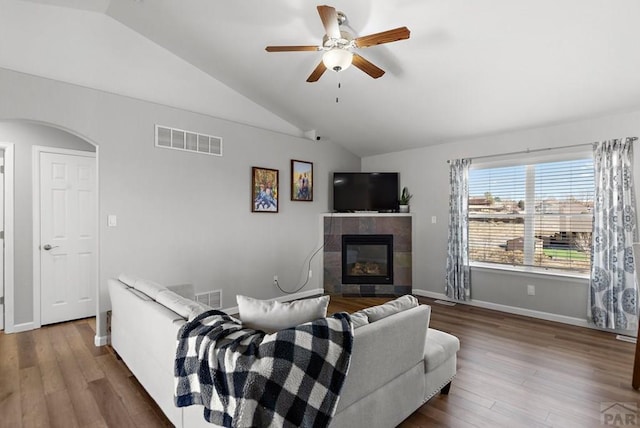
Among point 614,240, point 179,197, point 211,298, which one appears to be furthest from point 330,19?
point 614,240

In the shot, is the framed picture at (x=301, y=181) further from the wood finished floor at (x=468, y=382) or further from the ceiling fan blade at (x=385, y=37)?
the wood finished floor at (x=468, y=382)

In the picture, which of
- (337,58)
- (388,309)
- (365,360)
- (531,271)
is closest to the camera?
(365,360)

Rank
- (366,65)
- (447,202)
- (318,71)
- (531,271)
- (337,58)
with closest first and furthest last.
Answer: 1. (337,58)
2. (366,65)
3. (318,71)
4. (531,271)
5. (447,202)

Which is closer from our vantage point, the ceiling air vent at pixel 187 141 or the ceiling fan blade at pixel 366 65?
the ceiling fan blade at pixel 366 65

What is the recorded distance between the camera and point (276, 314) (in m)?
1.59

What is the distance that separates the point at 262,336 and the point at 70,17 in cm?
357

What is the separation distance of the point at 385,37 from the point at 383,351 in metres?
1.99

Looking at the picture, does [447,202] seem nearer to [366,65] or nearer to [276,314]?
[366,65]

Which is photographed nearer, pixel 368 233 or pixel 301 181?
pixel 301 181

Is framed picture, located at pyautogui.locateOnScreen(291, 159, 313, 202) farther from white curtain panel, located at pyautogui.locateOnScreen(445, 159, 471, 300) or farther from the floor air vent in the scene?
white curtain panel, located at pyautogui.locateOnScreen(445, 159, 471, 300)

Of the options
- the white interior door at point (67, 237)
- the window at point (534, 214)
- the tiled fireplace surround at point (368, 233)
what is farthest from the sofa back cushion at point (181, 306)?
the window at point (534, 214)

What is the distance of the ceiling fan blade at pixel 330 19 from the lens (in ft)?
6.71

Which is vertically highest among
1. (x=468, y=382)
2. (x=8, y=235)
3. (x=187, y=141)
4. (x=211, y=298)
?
(x=187, y=141)

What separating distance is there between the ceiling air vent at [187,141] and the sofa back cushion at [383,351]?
3.07 m
